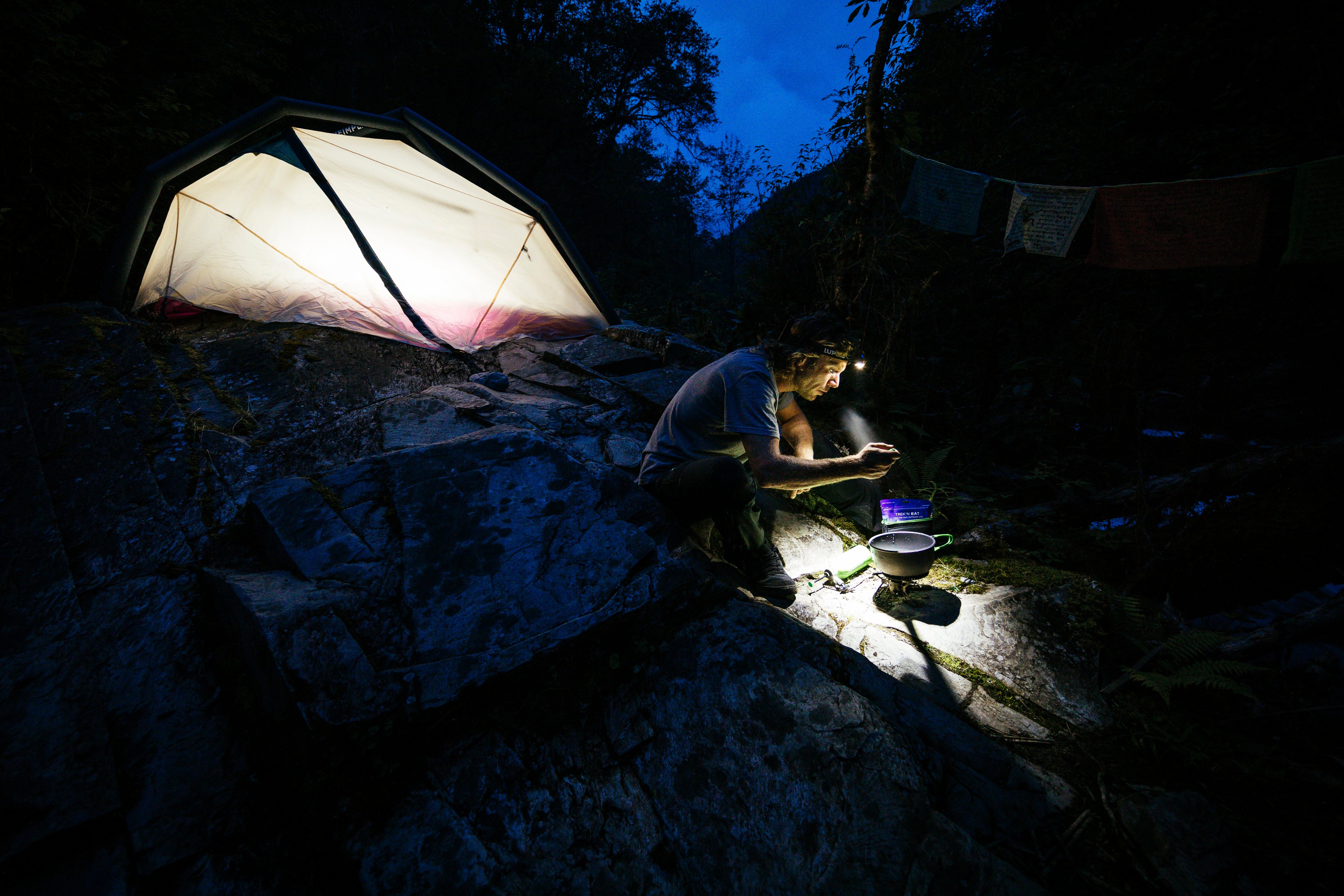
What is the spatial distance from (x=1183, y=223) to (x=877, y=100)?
3380 millimetres

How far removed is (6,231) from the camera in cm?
441

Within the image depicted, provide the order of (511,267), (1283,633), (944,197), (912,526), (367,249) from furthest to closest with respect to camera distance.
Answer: (511,267)
(944,197)
(367,249)
(912,526)
(1283,633)

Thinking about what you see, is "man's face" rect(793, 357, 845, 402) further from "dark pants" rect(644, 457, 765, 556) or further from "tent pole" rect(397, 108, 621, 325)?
"tent pole" rect(397, 108, 621, 325)

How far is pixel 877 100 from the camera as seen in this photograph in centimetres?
491

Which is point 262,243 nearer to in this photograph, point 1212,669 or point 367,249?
point 367,249

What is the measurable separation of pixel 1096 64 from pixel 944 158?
4085 millimetres

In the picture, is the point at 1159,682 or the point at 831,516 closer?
the point at 1159,682

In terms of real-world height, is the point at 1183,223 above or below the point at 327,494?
above

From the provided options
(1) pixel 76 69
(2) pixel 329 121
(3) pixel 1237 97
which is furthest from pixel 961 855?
(3) pixel 1237 97

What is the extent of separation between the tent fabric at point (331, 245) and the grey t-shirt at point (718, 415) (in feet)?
10.3

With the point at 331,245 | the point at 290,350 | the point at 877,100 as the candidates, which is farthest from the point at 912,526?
the point at 331,245

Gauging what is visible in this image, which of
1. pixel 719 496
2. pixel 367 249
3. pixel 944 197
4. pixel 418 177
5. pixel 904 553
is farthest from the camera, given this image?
pixel 944 197

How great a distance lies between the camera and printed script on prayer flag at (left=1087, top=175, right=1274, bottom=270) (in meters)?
4.63

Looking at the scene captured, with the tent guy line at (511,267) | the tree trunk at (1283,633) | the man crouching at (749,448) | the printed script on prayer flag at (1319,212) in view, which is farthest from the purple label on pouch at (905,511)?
the printed script on prayer flag at (1319,212)
